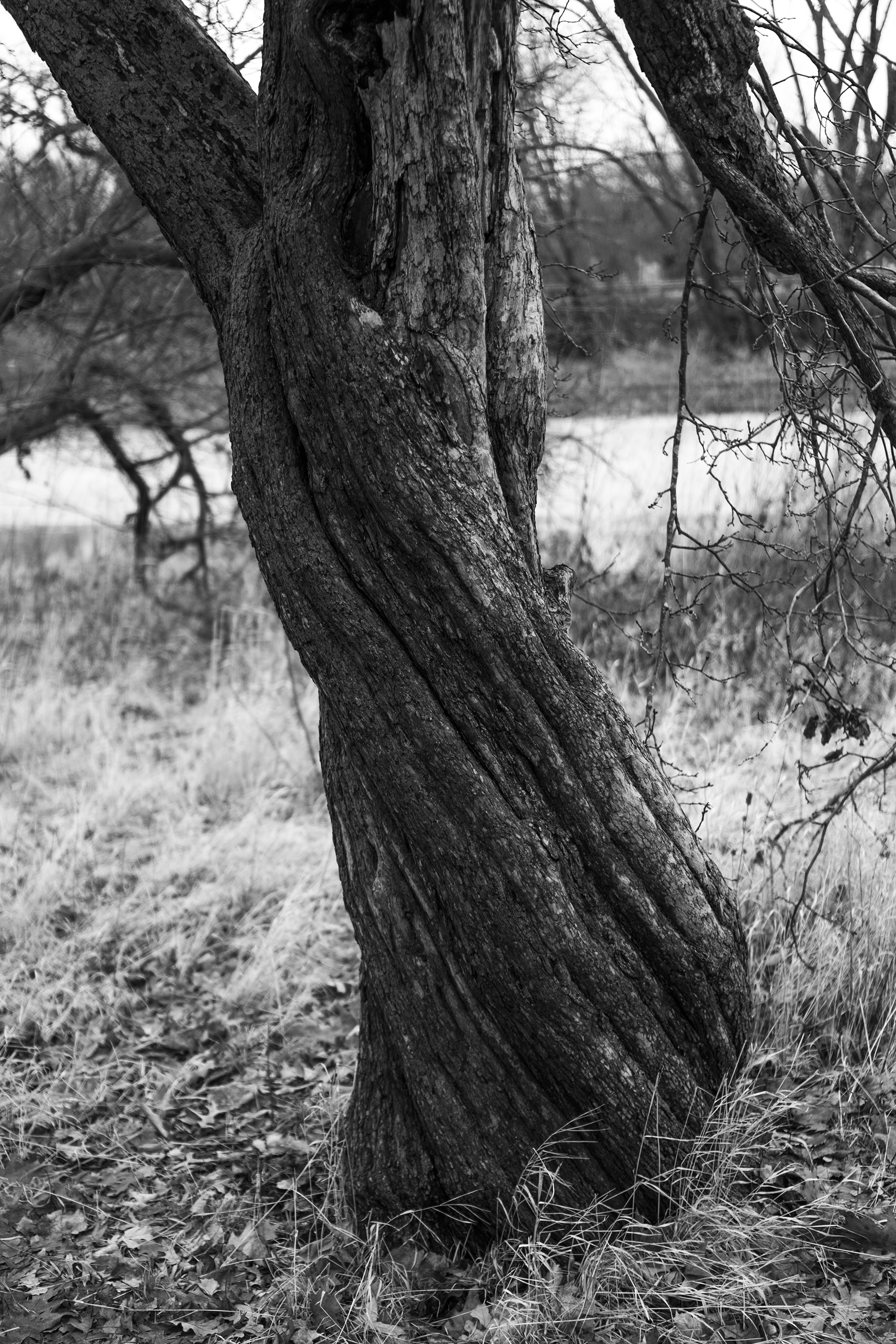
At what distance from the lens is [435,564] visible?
221 centimetres

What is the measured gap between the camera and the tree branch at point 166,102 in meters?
2.35

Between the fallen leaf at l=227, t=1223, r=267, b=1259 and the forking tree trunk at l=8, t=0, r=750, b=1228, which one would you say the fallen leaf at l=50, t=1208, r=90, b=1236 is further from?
the forking tree trunk at l=8, t=0, r=750, b=1228

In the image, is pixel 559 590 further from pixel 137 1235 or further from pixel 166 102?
pixel 137 1235

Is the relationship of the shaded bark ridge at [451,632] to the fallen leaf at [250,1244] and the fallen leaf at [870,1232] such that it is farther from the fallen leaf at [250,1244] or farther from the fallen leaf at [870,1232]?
the fallen leaf at [250,1244]

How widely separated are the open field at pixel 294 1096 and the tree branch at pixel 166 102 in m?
1.96

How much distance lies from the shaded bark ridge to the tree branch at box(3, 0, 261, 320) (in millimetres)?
128

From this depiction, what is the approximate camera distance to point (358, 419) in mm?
2172

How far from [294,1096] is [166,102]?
9.40 feet

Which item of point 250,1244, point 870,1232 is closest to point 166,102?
point 250,1244

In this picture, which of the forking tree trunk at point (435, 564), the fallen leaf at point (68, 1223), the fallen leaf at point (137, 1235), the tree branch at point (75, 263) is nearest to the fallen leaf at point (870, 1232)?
the forking tree trunk at point (435, 564)

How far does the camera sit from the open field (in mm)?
2490

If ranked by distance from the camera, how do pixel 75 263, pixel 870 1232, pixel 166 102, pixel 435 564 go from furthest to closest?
pixel 75 263 → pixel 870 1232 → pixel 166 102 → pixel 435 564

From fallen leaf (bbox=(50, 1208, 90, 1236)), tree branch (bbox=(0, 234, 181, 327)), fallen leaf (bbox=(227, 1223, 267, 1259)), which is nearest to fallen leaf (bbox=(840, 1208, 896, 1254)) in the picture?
fallen leaf (bbox=(227, 1223, 267, 1259))

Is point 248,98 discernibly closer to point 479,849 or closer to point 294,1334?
point 479,849
